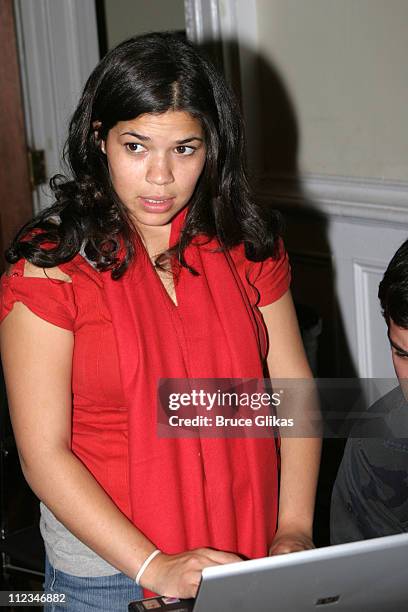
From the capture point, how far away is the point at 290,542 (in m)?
1.36

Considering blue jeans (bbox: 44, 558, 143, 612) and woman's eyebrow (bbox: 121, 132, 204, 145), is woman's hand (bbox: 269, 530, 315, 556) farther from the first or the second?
woman's eyebrow (bbox: 121, 132, 204, 145)

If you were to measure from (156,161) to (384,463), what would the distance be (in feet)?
1.98

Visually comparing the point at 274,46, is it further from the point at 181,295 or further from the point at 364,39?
the point at 181,295

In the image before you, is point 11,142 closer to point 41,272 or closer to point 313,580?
point 41,272

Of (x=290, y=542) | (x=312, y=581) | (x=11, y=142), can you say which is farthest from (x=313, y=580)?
(x=11, y=142)

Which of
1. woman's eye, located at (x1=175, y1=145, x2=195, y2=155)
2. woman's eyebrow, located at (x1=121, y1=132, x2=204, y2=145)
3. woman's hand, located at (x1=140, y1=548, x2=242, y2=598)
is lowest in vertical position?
woman's hand, located at (x1=140, y1=548, x2=242, y2=598)

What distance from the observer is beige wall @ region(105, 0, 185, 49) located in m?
3.37

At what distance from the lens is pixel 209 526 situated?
1396 mm

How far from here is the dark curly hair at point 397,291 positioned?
1.43 m

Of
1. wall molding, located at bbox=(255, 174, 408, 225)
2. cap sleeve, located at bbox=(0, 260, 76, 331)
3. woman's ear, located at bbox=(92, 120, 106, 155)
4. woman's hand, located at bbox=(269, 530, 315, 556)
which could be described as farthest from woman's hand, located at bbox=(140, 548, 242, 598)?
wall molding, located at bbox=(255, 174, 408, 225)

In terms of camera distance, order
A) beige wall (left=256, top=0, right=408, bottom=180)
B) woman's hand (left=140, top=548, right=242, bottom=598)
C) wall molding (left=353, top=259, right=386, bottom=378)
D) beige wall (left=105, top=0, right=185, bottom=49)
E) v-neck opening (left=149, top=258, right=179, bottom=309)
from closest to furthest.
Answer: woman's hand (left=140, top=548, right=242, bottom=598)
v-neck opening (left=149, top=258, right=179, bottom=309)
beige wall (left=256, top=0, right=408, bottom=180)
wall molding (left=353, top=259, right=386, bottom=378)
beige wall (left=105, top=0, right=185, bottom=49)

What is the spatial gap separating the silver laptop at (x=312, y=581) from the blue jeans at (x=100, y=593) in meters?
0.28

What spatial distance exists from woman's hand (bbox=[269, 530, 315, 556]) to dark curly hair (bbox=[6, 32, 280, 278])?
398mm

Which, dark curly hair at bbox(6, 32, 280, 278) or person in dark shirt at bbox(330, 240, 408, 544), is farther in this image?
person in dark shirt at bbox(330, 240, 408, 544)
